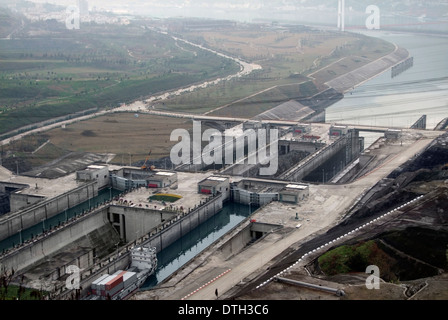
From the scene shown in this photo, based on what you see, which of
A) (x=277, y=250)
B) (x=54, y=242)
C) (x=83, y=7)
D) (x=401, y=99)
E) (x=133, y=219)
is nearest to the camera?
(x=277, y=250)

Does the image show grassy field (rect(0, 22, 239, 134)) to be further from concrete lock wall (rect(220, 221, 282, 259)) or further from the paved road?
the paved road

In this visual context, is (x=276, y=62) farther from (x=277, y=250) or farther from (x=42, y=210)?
(x=277, y=250)

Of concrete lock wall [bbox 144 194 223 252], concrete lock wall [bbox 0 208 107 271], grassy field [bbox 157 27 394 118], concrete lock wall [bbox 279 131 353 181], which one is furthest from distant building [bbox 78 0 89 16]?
concrete lock wall [bbox 0 208 107 271]

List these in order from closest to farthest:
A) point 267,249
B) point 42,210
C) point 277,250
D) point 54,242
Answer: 1. point 277,250
2. point 267,249
3. point 54,242
4. point 42,210

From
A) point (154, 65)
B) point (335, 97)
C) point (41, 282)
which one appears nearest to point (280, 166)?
point (41, 282)

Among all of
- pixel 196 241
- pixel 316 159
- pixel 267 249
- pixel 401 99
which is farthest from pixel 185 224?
pixel 401 99

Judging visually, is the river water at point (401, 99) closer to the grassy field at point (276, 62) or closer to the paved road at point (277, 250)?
the grassy field at point (276, 62)

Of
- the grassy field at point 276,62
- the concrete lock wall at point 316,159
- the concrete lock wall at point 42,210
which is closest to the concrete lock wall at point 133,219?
the concrete lock wall at point 42,210

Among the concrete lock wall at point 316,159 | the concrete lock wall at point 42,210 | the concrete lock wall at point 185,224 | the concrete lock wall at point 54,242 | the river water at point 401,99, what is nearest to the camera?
the concrete lock wall at point 54,242
